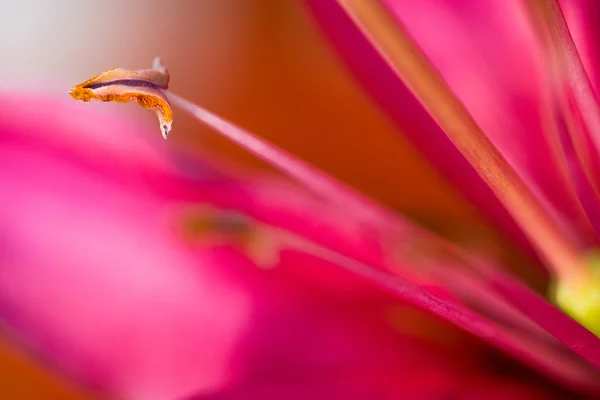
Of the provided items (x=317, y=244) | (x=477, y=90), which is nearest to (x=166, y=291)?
(x=317, y=244)

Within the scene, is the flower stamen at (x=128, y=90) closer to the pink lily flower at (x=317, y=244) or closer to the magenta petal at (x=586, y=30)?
the pink lily flower at (x=317, y=244)

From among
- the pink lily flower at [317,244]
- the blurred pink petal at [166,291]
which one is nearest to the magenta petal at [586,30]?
the pink lily flower at [317,244]

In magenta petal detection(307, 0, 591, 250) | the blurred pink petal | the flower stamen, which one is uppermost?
magenta petal detection(307, 0, 591, 250)

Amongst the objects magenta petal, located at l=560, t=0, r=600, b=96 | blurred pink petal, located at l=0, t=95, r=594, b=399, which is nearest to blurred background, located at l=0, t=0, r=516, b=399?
blurred pink petal, located at l=0, t=95, r=594, b=399

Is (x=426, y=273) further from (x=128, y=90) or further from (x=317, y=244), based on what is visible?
(x=128, y=90)

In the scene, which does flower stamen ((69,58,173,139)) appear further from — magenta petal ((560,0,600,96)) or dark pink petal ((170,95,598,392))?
magenta petal ((560,0,600,96))

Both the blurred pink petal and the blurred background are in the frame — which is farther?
the blurred background

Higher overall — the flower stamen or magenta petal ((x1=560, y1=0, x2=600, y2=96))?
magenta petal ((x1=560, y1=0, x2=600, y2=96))

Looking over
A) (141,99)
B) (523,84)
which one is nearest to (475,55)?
(523,84)
